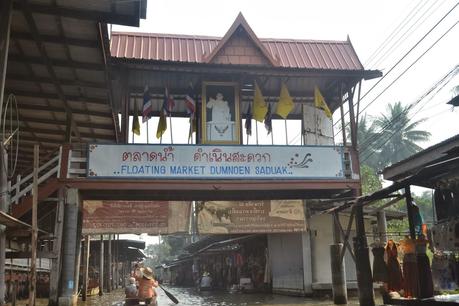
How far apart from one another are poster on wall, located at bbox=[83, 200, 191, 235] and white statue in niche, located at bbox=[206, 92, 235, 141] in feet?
14.3

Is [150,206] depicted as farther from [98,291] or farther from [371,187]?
[371,187]

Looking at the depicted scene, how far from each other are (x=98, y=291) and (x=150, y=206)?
11.7m

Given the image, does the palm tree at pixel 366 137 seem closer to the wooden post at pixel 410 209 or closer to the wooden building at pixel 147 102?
the wooden building at pixel 147 102

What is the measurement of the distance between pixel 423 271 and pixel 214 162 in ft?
24.3

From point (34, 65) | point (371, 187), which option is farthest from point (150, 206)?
point (371, 187)

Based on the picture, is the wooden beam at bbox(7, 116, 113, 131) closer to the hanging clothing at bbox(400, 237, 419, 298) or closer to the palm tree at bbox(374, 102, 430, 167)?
the hanging clothing at bbox(400, 237, 419, 298)

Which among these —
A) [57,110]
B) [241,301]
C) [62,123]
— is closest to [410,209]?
[57,110]

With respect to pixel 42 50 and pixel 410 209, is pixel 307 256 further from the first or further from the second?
pixel 410 209

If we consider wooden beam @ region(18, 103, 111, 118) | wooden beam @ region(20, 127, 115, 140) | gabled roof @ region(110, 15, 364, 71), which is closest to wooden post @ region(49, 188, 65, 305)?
wooden beam @ region(18, 103, 111, 118)

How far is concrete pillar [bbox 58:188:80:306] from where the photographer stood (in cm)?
1203

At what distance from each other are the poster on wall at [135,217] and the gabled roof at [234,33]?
Answer: 19.3ft

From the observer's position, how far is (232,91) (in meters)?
14.9

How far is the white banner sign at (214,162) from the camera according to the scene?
12875 millimetres

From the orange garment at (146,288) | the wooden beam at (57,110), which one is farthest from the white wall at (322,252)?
the wooden beam at (57,110)
